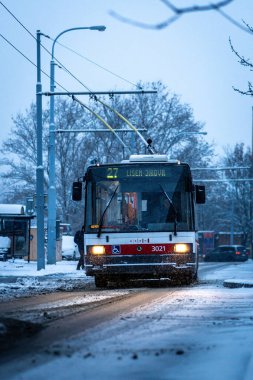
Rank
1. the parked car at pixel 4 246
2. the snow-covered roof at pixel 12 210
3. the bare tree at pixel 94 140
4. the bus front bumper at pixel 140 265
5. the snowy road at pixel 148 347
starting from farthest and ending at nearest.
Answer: the bare tree at pixel 94 140 → the snow-covered roof at pixel 12 210 → the parked car at pixel 4 246 → the bus front bumper at pixel 140 265 → the snowy road at pixel 148 347

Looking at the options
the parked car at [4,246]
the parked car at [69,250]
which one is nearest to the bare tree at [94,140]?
the parked car at [69,250]

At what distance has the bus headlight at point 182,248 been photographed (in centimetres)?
2148

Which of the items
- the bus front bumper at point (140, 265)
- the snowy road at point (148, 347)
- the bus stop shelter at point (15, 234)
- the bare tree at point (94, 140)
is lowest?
the snowy road at point (148, 347)

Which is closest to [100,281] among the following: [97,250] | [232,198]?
[97,250]

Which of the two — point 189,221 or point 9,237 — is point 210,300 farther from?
point 9,237

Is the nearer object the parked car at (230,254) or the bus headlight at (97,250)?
the bus headlight at (97,250)

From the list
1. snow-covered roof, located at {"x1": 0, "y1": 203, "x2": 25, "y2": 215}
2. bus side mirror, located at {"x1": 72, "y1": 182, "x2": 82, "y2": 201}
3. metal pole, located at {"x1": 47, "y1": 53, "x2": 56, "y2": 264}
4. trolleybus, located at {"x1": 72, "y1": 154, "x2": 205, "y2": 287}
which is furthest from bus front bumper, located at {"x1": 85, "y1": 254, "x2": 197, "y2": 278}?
snow-covered roof, located at {"x1": 0, "y1": 203, "x2": 25, "y2": 215}

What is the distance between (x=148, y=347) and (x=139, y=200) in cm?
1370

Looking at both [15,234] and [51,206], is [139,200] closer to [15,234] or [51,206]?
[51,206]

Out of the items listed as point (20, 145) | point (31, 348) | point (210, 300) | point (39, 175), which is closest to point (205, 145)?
point (20, 145)

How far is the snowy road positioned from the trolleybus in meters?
7.80

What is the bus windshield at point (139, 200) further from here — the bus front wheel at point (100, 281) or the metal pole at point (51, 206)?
the metal pole at point (51, 206)

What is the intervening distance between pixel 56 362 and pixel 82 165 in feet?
195

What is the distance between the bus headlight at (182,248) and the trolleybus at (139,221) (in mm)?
15
